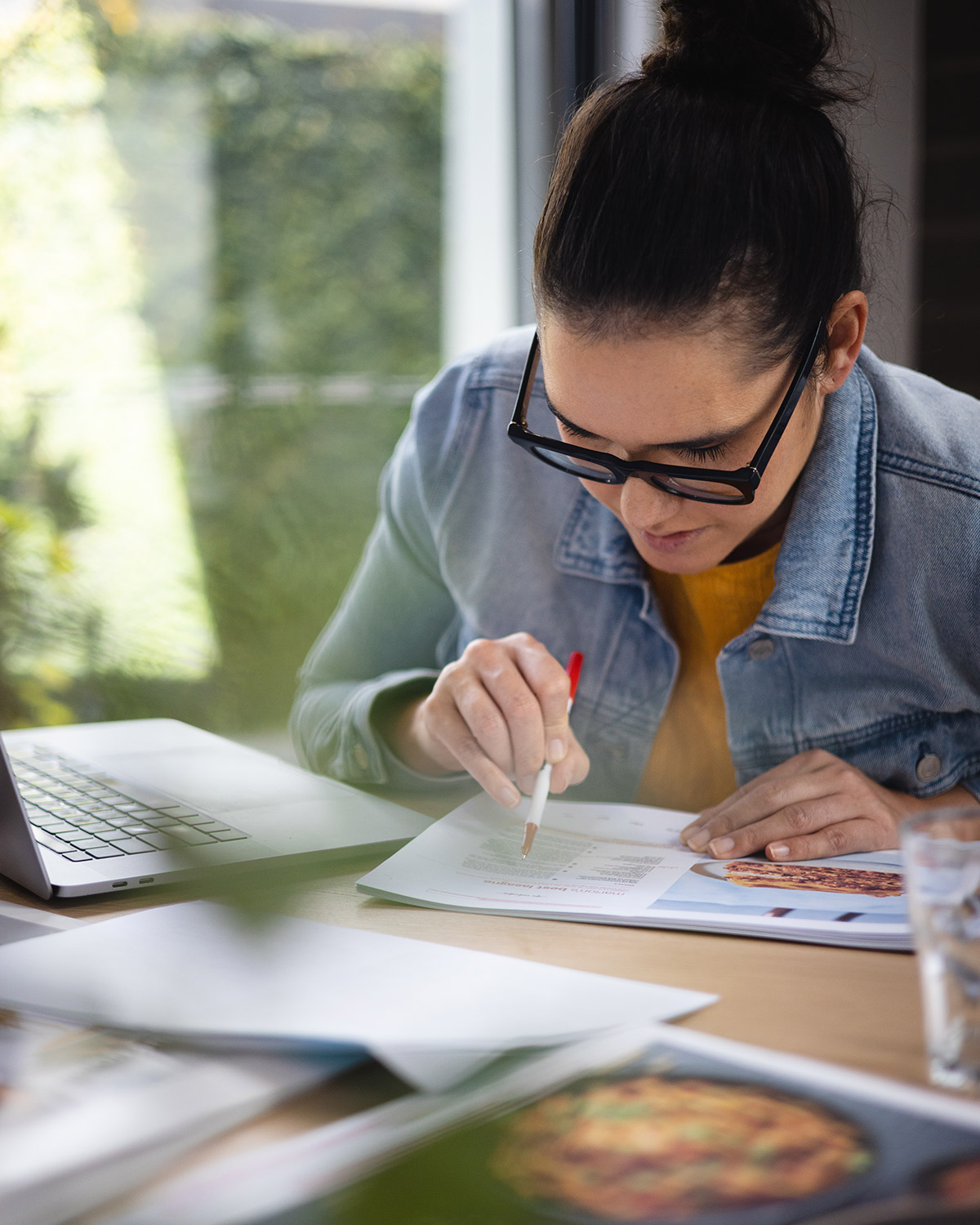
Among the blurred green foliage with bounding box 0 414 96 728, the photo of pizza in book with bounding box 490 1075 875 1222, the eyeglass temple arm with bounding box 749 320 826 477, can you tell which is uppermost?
the eyeglass temple arm with bounding box 749 320 826 477

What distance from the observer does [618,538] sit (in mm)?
1183

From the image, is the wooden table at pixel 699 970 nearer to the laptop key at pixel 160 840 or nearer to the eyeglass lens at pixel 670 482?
the laptop key at pixel 160 840

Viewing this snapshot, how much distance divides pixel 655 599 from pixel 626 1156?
80cm

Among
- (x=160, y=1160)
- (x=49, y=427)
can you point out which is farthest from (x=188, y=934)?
(x=49, y=427)

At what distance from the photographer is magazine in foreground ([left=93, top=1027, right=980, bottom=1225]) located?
382mm

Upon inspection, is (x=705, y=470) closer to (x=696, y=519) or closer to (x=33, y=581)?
(x=696, y=519)

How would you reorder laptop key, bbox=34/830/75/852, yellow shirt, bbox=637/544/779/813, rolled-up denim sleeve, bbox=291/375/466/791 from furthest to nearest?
rolled-up denim sleeve, bbox=291/375/466/791
yellow shirt, bbox=637/544/779/813
laptop key, bbox=34/830/75/852

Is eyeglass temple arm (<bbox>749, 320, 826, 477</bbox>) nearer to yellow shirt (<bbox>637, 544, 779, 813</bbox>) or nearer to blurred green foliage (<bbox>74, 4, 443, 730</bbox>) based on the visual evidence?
yellow shirt (<bbox>637, 544, 779, 813</bbox>)

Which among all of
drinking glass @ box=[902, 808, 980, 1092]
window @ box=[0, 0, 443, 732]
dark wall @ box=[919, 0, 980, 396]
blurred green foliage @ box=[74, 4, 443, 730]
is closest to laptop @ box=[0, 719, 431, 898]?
drinking glass @ box=[902, 808, 980, 1092]

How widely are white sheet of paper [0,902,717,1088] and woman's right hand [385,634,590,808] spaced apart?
10.2 inches

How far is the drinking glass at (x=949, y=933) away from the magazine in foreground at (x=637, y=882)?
16cm

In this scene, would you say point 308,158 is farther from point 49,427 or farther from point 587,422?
point 587,422

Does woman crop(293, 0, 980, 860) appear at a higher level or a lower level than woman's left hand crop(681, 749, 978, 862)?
higher

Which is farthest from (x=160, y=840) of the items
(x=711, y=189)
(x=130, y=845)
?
(x=711, y=189)
